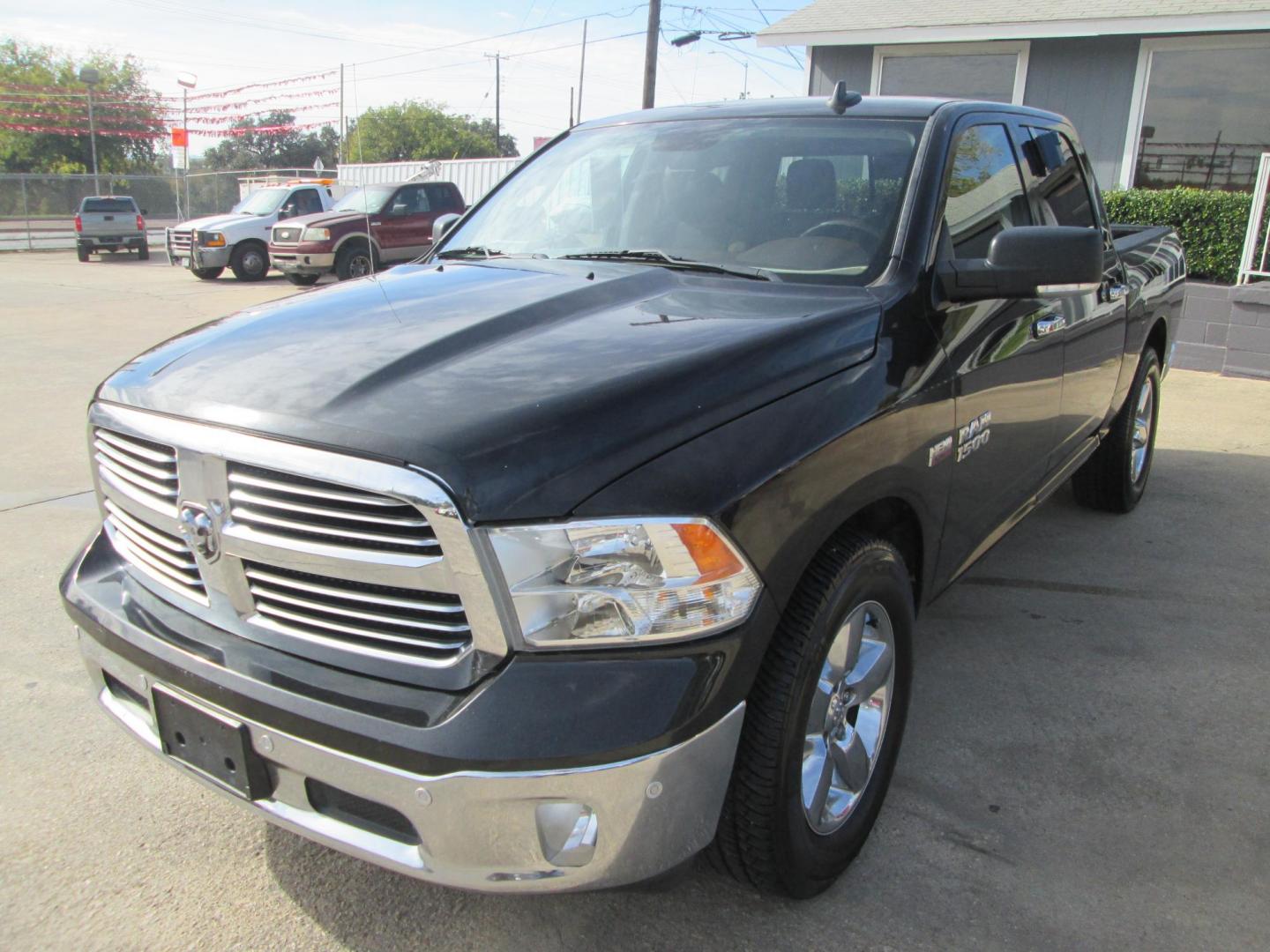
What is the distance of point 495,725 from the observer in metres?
1.75

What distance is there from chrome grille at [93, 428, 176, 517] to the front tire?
127cm

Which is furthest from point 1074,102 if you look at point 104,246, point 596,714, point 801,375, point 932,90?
point 104,246

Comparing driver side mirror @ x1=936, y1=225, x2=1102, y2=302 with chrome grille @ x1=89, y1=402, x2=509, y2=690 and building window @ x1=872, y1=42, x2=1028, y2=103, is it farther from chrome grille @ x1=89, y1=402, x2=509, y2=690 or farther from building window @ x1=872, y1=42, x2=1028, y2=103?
building window @ x1=872, y1=42, x2=1028, y2=103

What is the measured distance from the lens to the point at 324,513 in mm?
1875

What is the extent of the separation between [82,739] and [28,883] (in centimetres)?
68

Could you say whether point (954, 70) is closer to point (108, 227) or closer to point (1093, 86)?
point (1093, 86)

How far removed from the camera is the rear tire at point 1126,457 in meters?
5.01

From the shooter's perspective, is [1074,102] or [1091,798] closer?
[1091,798]

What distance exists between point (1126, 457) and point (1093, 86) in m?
9.08

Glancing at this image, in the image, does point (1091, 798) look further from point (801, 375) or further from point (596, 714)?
point (596, 714)

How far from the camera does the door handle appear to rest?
331cm

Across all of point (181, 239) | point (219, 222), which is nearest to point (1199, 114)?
point (219, 222)

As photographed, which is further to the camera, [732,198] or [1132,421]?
[1132,421]

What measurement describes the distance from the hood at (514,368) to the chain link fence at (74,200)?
3037cm
